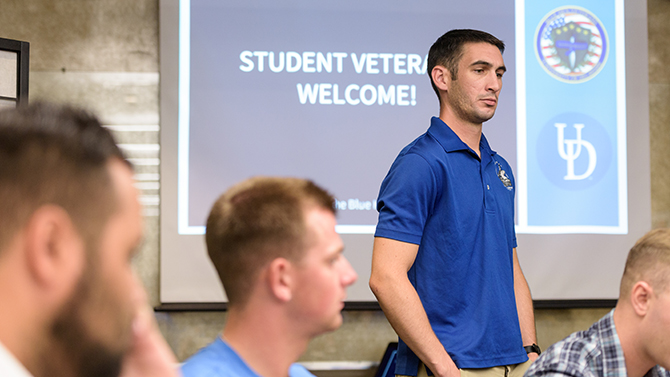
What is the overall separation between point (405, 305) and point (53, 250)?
1.25m

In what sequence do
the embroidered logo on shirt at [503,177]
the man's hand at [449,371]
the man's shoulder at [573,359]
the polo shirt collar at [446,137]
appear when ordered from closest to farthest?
the man's shoulder at [573,359] → the man's hand at [449,371] → the polo shirt collar at [446,137] → the embroidered logo on shirt at [503,177]

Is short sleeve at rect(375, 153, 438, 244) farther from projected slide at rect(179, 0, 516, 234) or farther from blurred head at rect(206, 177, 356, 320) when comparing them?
projected slide at rect(179, 0, 516, 234)

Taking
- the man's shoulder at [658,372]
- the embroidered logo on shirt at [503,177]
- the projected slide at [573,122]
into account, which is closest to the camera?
the man's shoulder at [658,372]

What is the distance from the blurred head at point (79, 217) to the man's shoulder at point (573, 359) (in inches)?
42.0

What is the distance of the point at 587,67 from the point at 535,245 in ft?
3.63

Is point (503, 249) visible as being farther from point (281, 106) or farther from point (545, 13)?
point (545, 13)

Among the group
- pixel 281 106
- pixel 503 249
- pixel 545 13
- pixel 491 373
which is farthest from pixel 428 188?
pixel 545 13

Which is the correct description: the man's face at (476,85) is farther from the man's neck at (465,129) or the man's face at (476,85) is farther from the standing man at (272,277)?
the standing man at (272,277)

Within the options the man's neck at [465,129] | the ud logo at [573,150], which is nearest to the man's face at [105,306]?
the man's neck at [465,129]

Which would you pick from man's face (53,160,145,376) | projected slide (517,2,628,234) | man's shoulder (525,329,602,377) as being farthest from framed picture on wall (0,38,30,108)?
projected slide (517,2,628,234)

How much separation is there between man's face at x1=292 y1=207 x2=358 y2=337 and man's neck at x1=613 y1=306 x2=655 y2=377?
76cm

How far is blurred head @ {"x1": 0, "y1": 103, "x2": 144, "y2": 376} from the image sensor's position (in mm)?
285

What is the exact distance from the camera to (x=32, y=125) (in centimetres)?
31

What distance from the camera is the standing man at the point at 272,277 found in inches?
31.1
